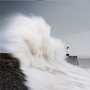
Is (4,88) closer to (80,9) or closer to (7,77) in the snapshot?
(7,77)

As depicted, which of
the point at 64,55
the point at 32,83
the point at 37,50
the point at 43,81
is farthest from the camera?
the point at 64,55

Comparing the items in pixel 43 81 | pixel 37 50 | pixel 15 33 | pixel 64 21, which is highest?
pixel 64 21

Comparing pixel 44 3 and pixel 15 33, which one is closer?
pixel 15 33

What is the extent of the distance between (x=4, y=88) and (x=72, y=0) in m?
4.97

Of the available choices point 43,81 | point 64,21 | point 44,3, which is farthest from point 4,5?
point 43,81

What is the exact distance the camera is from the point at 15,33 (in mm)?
4176

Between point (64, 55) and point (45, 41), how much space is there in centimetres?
144

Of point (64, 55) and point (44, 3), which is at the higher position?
point (44, 3)

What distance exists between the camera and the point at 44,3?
6.72 m

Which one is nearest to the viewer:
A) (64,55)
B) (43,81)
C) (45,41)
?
(43,81)

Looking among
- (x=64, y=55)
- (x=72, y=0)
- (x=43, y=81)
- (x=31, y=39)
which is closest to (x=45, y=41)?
(x=31, y=39)

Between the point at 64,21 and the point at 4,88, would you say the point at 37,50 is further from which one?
the point at 64,21

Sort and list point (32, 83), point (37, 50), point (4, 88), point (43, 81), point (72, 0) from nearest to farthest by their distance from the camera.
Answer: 1. point (4, 88)
2. point (32, 83)
3. point (43, 81)
4. point (37, 50)
5. point (72, 0)

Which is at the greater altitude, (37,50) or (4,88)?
(37,50)
